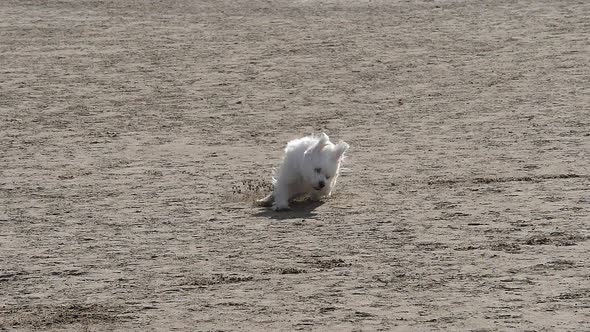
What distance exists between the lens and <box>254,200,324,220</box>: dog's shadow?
1209 centimetres

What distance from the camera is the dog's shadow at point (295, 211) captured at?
12.1m

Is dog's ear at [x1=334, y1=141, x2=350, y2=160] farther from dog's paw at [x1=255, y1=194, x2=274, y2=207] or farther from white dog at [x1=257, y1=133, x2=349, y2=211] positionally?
dog's paw at [x1=255, y1=194, x2=274, y2=207]

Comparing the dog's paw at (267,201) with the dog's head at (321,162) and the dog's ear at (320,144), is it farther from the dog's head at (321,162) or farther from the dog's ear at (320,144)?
the dog's ear at (320,144)

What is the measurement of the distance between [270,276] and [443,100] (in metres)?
7.51

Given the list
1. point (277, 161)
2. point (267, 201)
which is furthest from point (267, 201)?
point (277, 161)

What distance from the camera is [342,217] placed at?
39.0ft

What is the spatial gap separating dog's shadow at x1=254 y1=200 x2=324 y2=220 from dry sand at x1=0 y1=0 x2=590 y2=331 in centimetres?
4

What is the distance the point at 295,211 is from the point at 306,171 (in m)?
0.36

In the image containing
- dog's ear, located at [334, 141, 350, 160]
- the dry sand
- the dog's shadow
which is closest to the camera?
the dry sand

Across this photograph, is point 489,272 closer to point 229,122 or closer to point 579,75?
point 229,122

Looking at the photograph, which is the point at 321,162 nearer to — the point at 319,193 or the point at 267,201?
the point at 319,193

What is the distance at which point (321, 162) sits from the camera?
1217 cm

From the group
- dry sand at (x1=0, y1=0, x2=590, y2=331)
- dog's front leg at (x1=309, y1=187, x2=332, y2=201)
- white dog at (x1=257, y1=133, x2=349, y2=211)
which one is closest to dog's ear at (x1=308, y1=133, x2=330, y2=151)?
white dog at (x1=257, y1=133, x2=349, y2=211)

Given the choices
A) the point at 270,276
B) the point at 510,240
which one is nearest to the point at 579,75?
the point at 510,240
